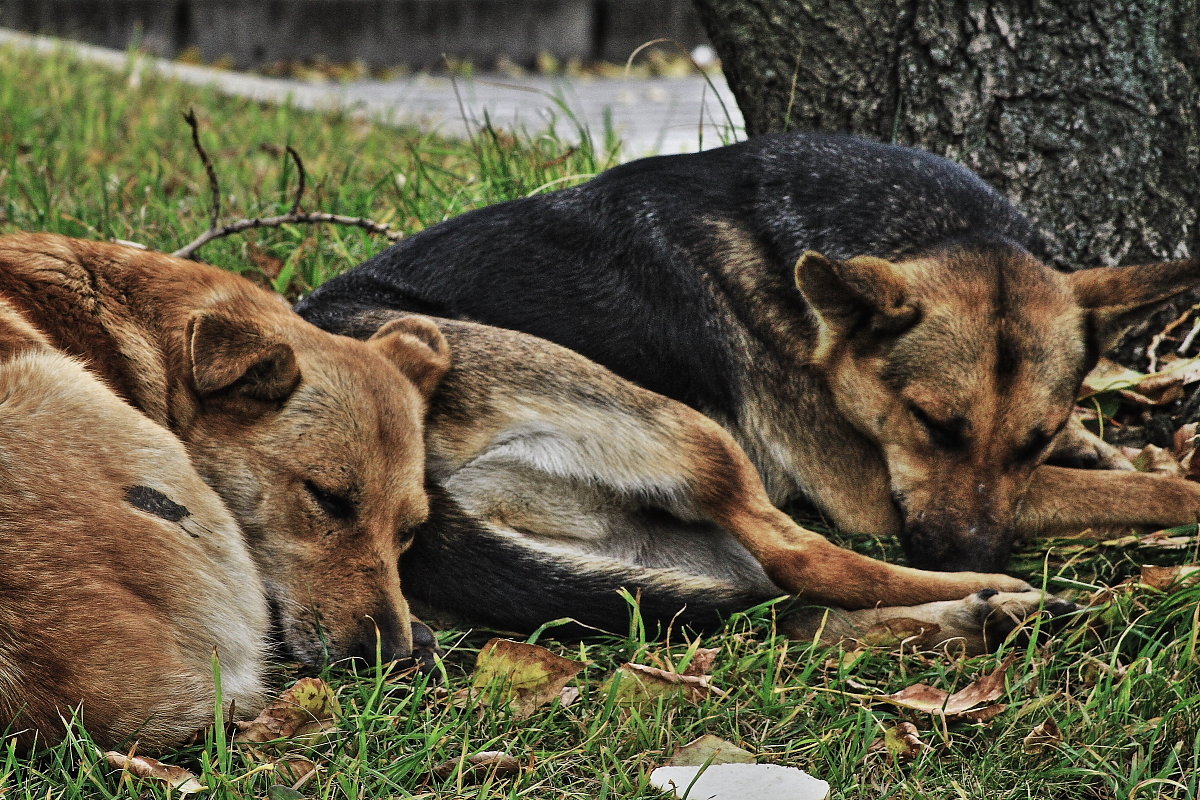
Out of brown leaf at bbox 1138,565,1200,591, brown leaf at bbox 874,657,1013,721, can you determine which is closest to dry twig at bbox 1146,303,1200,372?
brown leaf at bbox 1138,565,1200,591

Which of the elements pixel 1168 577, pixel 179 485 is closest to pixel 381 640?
pixel 179 485

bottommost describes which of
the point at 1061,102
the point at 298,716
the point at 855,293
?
the point at 298,716

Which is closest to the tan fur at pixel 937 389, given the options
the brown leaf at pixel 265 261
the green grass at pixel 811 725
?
the green grass at pixel 811 725

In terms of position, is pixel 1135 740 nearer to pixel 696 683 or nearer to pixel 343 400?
pixel 696 683

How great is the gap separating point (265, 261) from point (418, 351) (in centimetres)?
226

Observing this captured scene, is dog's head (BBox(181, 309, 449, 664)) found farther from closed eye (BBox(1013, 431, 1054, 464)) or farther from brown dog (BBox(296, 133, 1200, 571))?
closed eye (BBox(1013, 431, 1054, 464))

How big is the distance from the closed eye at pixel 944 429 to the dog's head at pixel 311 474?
167 centimetres

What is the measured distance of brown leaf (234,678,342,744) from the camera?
124 inches

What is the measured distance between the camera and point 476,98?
11344 millimetres

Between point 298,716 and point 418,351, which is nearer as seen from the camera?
point 298,716

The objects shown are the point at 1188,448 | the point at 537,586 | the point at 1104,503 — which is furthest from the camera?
the point at 1188,448

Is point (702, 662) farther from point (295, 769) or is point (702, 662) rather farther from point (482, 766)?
point (295, 769)

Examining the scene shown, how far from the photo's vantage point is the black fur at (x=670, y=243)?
4277 mm

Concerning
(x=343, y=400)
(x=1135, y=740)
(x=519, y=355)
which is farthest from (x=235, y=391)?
(x=1135, y=740)
